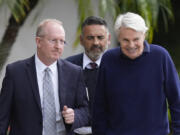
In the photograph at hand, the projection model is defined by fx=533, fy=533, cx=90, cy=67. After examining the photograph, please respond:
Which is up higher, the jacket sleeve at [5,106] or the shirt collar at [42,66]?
the shirt collar at [42,66]

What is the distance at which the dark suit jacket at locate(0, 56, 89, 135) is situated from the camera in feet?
10.6

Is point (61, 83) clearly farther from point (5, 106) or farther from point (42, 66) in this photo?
point (5, 106)

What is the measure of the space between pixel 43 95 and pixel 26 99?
4.3 inches

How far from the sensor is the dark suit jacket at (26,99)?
3.22m

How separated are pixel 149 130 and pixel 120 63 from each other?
421mm

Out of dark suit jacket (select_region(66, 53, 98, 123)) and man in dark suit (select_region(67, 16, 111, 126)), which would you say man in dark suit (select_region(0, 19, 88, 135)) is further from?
man in dark suit (select_region(67, 16, 111, 126))

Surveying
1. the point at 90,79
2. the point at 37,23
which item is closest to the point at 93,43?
the point at 90,79

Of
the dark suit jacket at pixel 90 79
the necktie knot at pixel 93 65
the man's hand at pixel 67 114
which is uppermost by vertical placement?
the necktie knot at pixel 93 65

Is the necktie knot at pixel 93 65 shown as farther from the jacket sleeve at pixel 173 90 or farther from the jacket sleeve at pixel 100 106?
the jacket sleeve at pixel 173 90

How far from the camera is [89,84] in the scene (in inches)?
146

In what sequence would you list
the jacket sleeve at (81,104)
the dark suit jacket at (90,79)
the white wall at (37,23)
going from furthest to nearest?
the white wall at (37,23), the dark suit jacket at (90,79), the jacket sleeve at (81,104)

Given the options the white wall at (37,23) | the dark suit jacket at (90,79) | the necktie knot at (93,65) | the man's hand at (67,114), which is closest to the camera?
the man's hand at (67,114)

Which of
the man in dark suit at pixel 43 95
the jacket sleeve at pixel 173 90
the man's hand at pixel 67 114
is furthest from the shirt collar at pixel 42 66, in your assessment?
the jacket sleeve at pixel 173 90

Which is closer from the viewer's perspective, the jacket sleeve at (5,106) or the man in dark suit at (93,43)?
the jacket sleeve at (5,106)
